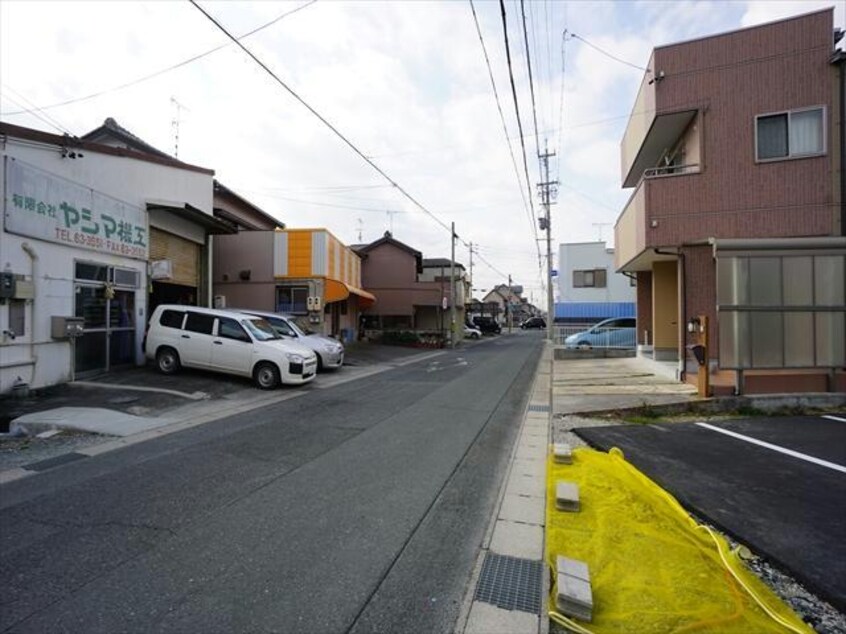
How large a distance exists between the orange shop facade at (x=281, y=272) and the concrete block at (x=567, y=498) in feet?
52.6

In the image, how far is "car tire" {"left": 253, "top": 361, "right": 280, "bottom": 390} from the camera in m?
11.3

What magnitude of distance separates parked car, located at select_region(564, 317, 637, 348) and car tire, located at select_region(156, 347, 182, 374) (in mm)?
15445

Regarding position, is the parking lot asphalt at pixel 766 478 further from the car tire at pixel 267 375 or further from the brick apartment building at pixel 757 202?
the car tire at pixel 267 375

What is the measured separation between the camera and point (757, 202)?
1023cm

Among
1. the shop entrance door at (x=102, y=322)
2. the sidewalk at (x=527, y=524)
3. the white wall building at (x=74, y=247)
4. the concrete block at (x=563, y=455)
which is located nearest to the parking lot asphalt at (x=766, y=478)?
the concrete block at (x=563, y=455)

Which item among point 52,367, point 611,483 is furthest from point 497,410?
point 52,367

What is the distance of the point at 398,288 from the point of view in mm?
32656

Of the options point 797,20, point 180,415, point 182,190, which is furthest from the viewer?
point 182,190

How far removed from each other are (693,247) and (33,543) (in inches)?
475

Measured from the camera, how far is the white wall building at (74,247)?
8906mm

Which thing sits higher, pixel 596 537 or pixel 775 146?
pixel 775 146

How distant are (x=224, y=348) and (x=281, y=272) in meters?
8.78

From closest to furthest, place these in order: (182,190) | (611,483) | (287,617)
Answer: (287,617), (611,483), (182,190)

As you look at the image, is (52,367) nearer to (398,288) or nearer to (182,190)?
(182,190)
